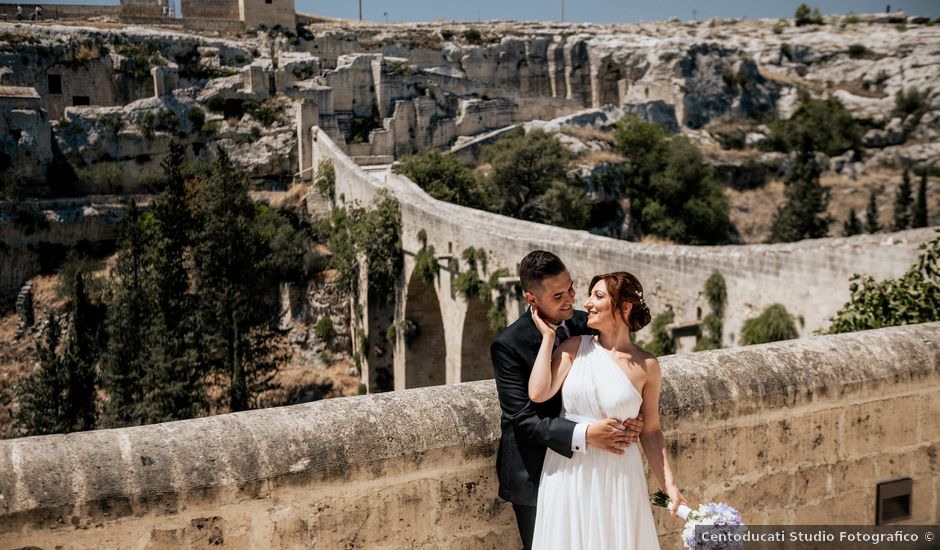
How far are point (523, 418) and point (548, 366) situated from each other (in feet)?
0.65

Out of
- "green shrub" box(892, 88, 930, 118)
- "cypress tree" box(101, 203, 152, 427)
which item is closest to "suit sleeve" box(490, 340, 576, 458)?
"cypress tree" box(101, 203, 152, 427)

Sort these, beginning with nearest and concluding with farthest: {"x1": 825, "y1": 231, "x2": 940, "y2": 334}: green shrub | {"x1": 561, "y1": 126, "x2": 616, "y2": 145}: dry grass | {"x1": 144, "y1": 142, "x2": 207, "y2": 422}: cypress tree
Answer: {"x1": 825, "y1": 231, "x2": 940, "y2": 334}: green shrub
{"x1": 144, "y1": 142, "x2": 207, "y2": 422}: cypress tree
{"x1": 561, "y1": 126, "x2": 616, "y2": 145}: dry grass

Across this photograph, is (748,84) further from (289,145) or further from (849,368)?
(849,368)

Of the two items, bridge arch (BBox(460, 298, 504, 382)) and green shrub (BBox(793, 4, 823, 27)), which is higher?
green shrub (BBox(793, 4, 823, 27))

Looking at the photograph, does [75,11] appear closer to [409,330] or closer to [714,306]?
[409,330]

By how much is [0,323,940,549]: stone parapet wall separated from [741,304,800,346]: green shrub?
4.99m

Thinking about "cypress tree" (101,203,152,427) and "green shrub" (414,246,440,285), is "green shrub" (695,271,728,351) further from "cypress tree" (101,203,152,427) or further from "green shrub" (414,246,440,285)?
"cypress tree" (101,203,152,427)

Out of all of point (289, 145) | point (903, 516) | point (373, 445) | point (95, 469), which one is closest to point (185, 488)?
point (95, 469)

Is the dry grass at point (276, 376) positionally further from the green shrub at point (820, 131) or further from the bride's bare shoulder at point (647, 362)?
the green shrub at point (820, 131)

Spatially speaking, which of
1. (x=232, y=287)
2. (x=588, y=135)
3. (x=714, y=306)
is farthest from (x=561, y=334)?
(x=588, y=135)

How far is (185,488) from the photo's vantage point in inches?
105

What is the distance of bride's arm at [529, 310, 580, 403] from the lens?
2676mm

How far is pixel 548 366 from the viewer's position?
8.80 feet

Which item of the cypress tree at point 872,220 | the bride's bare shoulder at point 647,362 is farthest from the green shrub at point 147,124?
the bride's bare shoulder at point 647,362
